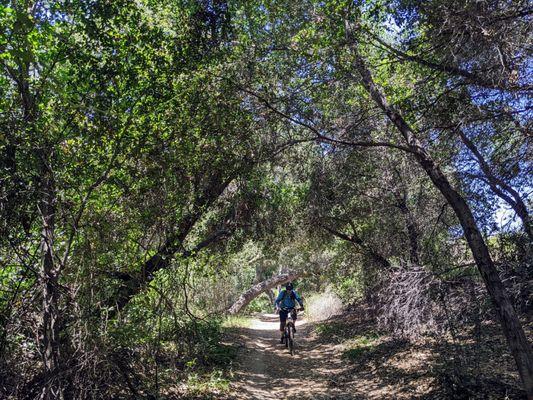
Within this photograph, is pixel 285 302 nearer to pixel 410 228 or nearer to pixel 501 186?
pixel 410 228

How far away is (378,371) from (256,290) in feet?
45.8

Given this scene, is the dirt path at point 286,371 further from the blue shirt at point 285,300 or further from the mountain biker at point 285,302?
the blue shirt at point 285,300

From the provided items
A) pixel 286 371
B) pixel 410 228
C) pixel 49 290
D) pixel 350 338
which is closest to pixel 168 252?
pixel 49 290

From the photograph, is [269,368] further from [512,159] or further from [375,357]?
[512,159]

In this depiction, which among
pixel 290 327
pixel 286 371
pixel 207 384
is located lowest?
pixel 286 371

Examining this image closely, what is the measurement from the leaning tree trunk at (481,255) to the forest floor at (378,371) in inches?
22.4

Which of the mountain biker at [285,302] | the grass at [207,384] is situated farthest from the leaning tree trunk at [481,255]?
the mountain biker at [285,302]

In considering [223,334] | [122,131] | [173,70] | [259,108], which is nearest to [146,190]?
[122,131]

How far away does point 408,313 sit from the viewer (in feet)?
22.5

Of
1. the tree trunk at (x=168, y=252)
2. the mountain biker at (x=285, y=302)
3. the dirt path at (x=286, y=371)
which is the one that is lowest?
the dirt path at (x=286, y=371)

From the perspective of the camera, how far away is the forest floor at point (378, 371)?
263 inches

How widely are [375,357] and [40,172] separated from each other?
344 inches

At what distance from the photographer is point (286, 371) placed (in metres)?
10.2

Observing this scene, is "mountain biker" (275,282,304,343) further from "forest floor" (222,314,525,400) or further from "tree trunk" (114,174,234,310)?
"tree trunk" (114,174,234,310)
